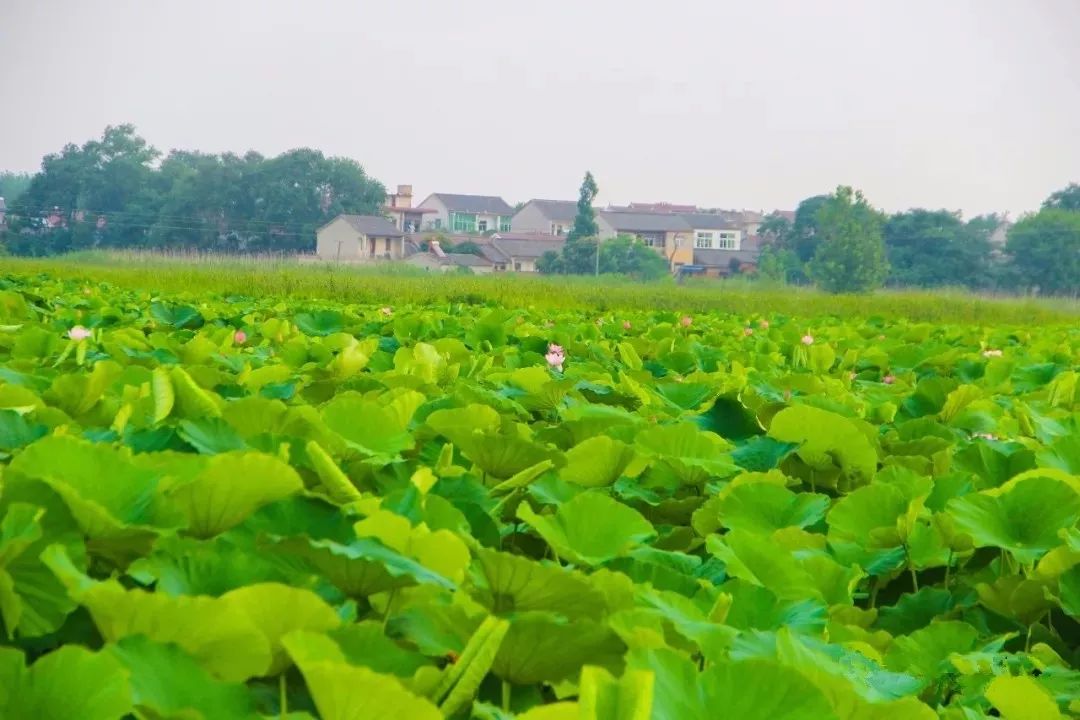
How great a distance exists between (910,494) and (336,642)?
2.69 feet

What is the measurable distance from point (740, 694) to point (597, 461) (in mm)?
657

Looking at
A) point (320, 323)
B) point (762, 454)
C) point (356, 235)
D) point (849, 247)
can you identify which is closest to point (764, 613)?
point (762, 454)

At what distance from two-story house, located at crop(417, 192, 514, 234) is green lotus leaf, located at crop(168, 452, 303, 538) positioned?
89278 mm

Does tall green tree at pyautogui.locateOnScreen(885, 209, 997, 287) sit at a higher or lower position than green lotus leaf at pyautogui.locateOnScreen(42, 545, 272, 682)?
lower

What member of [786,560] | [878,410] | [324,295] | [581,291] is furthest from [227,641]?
[581,291]

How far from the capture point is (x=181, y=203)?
57.5 meters

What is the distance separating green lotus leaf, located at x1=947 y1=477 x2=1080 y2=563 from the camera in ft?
3.31

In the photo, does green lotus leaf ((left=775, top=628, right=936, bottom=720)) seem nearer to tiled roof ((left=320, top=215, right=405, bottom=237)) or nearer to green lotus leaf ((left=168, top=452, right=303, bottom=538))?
green lotus leaf ((left=168, top=452, right=303, bottom=538))

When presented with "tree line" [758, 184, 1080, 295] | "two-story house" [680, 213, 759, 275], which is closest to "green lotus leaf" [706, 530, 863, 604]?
"tree line" [758, 184, 1080, 295]

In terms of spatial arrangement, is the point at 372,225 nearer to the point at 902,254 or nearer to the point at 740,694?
the point at 902,254

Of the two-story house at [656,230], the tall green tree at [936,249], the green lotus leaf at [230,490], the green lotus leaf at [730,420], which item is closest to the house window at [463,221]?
the two-story house at [656,230]

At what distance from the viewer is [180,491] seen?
0.67 metres

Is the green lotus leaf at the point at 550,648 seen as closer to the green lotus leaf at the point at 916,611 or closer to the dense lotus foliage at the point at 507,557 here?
the dense lotus foliage at the point at 507,557

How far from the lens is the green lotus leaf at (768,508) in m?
1.08
